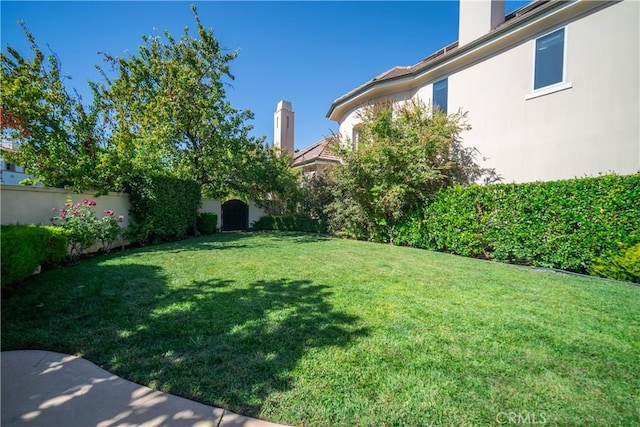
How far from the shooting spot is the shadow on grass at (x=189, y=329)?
236 cm

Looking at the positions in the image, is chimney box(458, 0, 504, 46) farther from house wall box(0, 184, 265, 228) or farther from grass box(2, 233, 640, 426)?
house wall box(0, 184, 265, 228)

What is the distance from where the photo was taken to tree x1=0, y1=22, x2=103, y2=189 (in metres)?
8.03

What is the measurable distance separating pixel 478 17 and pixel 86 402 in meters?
15.0

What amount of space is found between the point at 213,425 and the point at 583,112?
11.6 meters

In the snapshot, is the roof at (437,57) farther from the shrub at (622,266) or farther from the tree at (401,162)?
the shrub at (622,266)

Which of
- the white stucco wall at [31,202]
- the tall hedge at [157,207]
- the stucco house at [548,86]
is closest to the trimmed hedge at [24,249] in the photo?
the white stucco wall at [31,202]

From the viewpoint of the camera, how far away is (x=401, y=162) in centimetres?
1045

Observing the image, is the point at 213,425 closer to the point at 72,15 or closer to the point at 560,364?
the point at 560,364

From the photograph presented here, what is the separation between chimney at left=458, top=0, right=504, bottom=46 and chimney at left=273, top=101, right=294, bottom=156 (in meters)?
13.5

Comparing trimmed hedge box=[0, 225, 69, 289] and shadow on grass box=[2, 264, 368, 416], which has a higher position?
trimmed hedge box=[0, 225, 69, 289]

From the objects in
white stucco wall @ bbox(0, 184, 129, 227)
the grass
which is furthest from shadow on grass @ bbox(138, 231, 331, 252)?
the grass

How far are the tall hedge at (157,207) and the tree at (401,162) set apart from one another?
6.96 metres

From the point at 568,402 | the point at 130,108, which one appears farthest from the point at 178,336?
the point at 130,108

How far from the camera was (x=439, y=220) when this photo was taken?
9719 mm
